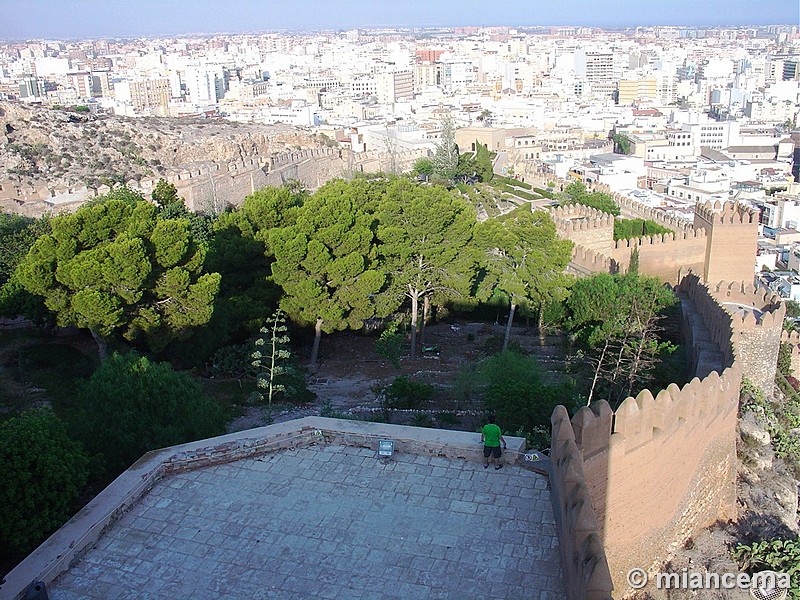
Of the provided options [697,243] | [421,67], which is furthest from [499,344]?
[421,67]

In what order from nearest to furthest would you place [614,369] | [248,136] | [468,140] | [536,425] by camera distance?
[536,425] → [614,369] → [468,140] → [248,136]

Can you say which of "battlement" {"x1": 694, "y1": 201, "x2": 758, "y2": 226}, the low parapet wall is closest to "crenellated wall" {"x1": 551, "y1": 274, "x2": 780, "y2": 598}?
the low parapet wall

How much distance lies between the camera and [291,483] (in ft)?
20.1

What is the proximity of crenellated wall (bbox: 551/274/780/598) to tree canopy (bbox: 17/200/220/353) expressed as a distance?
224 inches

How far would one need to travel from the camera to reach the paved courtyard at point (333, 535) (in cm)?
503

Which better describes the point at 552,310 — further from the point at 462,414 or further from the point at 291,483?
the point at 291,483

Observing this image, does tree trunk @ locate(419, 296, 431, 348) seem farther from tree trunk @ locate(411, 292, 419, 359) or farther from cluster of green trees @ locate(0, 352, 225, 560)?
cluster of green trees @ locate(0, 352, 225, 560)

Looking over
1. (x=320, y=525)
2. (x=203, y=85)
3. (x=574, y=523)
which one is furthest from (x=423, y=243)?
(x=203, y=85)

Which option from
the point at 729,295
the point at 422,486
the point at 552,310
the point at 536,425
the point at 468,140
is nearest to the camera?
the point at 422,486

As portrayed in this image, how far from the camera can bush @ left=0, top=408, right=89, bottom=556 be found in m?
5.59

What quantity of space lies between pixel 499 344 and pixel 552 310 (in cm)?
99

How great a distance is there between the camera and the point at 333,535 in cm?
552

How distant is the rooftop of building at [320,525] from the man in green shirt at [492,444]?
0.28 ft

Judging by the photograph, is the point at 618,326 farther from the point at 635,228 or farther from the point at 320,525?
the point at 635,228
